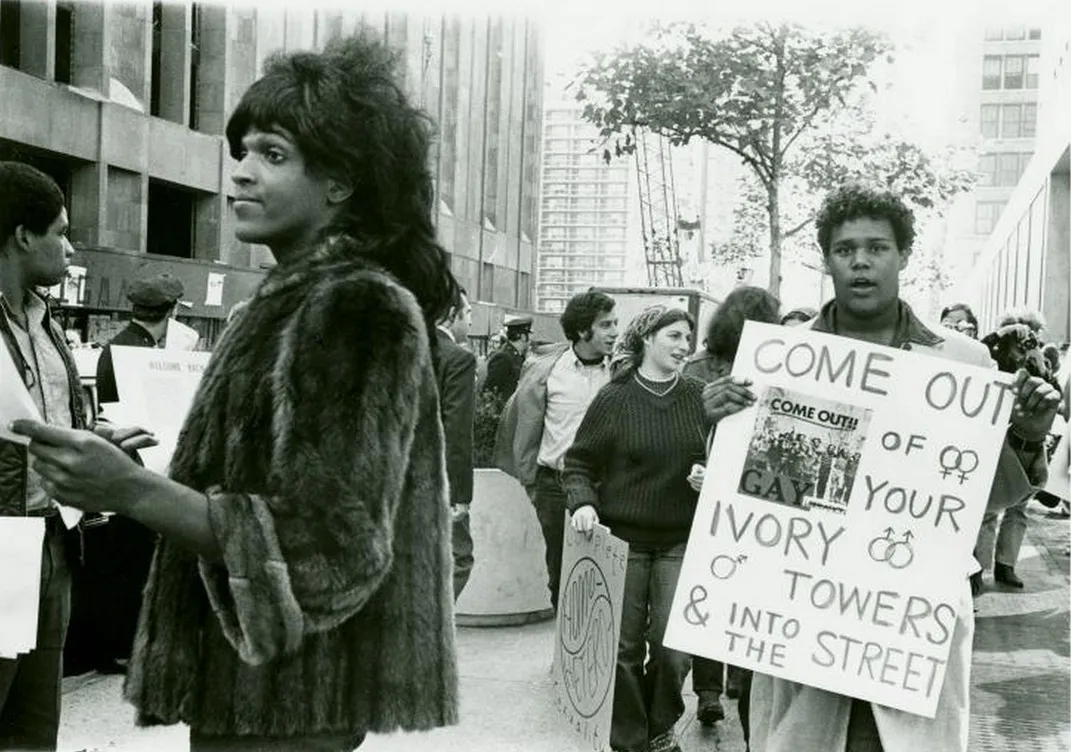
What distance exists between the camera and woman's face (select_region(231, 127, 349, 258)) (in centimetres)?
221

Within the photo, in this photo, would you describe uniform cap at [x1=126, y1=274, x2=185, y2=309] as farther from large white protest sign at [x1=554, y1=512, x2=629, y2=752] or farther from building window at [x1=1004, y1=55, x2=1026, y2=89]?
building window at [x1=1004, y1=55, x2=1026, y2=89]

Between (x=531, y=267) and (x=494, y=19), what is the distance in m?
10.3

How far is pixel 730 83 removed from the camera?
15.3 metres

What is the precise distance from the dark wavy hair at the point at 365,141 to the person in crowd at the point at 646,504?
10.7 ft

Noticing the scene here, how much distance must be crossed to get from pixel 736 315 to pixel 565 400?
156 cm

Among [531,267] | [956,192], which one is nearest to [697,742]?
[956,192]

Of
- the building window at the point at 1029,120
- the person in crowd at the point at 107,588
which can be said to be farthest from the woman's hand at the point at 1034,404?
the building window at the point at 1029,120

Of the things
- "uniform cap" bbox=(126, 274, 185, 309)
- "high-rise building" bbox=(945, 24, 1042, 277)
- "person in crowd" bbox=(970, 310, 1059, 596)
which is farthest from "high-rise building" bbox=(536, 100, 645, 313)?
"uniform cap" bbox=(126, 274, 185, 309)

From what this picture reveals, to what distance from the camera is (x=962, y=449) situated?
3.29m

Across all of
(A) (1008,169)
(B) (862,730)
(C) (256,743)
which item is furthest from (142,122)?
(A) (1008,169)

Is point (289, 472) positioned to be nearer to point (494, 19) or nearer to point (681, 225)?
point (681, 225)

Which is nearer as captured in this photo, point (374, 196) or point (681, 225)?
point (374, 196)

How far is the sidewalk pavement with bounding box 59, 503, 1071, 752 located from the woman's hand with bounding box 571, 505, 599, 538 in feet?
3.50

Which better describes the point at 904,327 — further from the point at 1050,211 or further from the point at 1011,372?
the point at 1050,211
